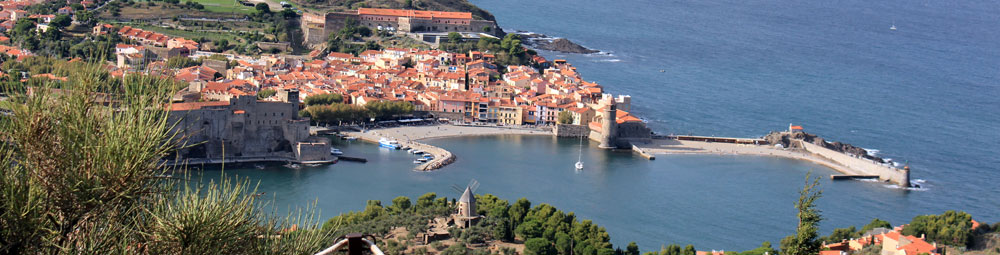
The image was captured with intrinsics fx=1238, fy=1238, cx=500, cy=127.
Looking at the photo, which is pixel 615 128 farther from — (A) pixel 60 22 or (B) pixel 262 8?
(A) pixel 60 22

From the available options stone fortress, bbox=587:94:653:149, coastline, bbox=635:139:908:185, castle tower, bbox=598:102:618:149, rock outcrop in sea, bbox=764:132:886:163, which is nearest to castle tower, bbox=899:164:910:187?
coastline, bbox=635:139:908:185

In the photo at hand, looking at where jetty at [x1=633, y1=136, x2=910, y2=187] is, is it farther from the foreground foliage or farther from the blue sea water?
the foreground foliage

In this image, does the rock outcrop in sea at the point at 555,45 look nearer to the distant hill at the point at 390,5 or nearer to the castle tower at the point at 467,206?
the distant hill at the point at 390,5

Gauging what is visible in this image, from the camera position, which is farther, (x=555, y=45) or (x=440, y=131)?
(x=555, y=45)

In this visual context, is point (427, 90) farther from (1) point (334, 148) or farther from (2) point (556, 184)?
(2) point (556, 184)

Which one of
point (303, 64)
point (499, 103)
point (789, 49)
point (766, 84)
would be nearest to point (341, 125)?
point (499, 103)

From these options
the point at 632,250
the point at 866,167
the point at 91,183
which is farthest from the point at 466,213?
the point at 91,183
